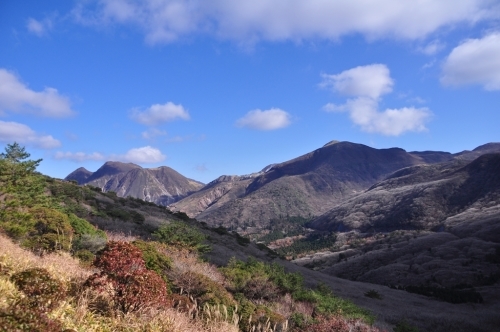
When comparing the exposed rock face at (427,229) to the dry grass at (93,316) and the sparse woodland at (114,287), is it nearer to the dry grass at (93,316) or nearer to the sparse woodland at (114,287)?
the sparse woodland at (114,287)

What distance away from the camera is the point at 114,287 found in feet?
22.0

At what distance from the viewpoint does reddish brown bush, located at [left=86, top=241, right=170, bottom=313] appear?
6.55 metres

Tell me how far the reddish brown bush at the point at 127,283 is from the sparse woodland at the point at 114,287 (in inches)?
0.8

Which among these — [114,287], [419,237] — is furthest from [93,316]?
[419,237]

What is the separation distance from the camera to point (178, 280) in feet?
34.0

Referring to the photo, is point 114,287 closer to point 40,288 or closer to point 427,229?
point 40,288

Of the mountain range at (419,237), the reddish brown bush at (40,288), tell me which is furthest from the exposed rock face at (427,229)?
the reddish brown bush at (40,288)

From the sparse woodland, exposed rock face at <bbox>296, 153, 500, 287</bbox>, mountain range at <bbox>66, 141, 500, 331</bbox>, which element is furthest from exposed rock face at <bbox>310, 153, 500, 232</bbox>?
the sparse woodland

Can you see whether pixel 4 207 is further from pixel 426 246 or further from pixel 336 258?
pixel 336 258

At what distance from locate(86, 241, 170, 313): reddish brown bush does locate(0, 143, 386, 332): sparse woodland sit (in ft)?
0.07

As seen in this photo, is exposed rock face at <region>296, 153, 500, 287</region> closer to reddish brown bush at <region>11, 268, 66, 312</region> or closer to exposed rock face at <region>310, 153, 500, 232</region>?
exposed rock face at <region>310, 153, 500, 232</region>

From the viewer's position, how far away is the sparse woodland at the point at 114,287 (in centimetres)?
559

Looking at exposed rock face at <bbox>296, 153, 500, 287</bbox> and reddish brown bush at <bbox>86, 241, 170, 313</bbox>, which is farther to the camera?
exposed rock face at <bbox>296, 153, 500, 287</bbox>

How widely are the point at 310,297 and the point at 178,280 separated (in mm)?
7179
